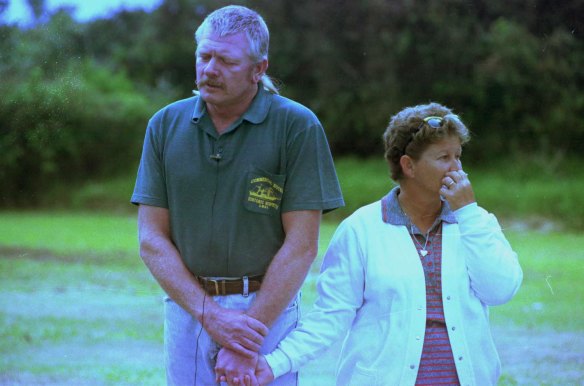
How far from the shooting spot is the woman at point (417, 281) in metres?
1.91

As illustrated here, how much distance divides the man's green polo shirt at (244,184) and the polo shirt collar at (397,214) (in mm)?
125

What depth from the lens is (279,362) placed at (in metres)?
1.94

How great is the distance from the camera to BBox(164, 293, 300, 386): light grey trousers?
196 centimetres

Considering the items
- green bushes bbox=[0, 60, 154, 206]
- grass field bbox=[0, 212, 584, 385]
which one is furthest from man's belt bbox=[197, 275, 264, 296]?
green bushes bbox=[0, 60, 154, 206]

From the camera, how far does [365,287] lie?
1.98 meters

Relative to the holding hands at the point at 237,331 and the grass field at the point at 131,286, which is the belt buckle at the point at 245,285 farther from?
the grass field at the point at 131,286

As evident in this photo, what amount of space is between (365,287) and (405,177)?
29 centimetres

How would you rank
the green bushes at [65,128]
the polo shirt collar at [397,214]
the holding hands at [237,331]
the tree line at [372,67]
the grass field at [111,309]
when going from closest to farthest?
the holding hands at [237,331] → the polo shirt collar at [397,214] → the green bushes at [65,128] → the grass field at [111,309] → the tree line at [372,67]

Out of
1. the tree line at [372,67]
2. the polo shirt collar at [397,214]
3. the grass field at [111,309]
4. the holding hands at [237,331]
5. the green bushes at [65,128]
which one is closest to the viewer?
the holding hands at [237,331]

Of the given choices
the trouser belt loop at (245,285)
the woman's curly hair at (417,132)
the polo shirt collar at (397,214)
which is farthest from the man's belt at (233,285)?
the woman's curly hair at (417,132)

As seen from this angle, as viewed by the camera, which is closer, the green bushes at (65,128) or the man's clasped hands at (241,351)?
the man's clasped hands at (241,351)

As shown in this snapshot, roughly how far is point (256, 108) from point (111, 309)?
4698 mm

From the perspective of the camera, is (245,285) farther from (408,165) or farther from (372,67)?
(372,67)

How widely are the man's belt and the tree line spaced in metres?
2.73
